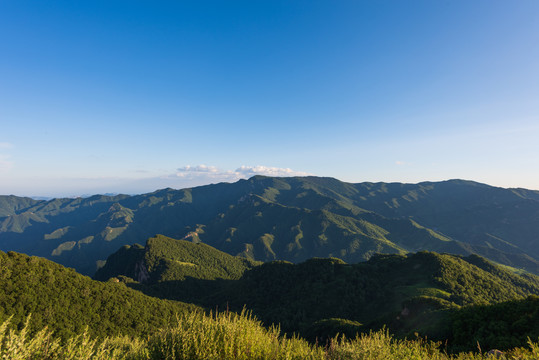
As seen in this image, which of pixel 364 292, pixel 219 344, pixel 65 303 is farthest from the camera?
pixel 364 292

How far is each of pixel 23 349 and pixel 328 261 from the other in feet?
484

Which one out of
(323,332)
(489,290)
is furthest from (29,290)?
(489,290)

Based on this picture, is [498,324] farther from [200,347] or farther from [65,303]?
[65,303]

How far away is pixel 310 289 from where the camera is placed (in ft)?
417

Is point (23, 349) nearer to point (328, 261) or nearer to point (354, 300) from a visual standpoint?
point (354, 300)

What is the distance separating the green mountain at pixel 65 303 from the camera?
66875 millimetres

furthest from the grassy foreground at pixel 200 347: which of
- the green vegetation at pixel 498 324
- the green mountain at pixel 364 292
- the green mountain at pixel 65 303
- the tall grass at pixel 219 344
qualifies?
the green mountain at pixel 65 303

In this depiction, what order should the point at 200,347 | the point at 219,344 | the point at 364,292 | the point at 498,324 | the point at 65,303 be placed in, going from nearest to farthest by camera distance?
the point at 200,347 → the point at 219,344 → the point at 498,324 → the point at 65,303 → the point at 364,292

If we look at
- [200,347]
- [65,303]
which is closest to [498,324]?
[200,347]

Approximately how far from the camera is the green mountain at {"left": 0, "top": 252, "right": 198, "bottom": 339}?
66.9 m

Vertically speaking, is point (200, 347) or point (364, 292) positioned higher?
point (200, 347)

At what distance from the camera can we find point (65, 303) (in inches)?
3004

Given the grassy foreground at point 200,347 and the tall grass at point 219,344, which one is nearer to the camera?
the grassy foreground at point 200,347

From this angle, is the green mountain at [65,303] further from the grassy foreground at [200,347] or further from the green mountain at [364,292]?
the grassy foreground at [200,347]
